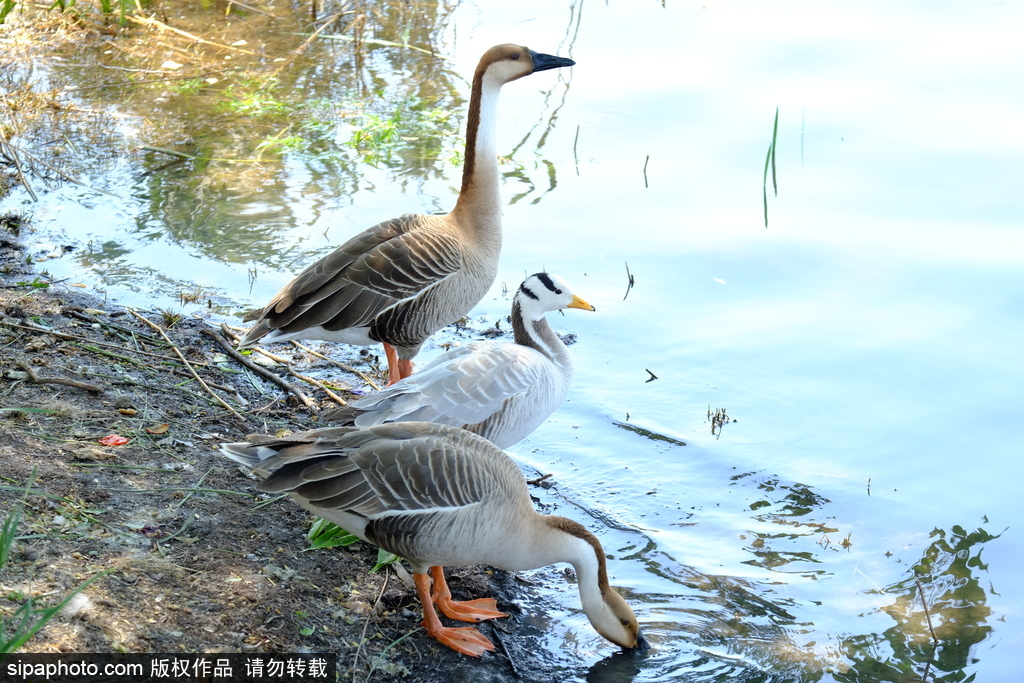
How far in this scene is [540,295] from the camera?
5.96 metres

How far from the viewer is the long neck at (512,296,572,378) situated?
600 cm

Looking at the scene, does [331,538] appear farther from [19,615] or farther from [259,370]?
[259,370]

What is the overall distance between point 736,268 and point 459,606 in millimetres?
4305

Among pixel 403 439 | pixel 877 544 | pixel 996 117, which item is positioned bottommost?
pixel 877 544

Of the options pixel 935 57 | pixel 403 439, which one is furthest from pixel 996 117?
pixel 403 439

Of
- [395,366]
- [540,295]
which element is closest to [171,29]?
[395,366]

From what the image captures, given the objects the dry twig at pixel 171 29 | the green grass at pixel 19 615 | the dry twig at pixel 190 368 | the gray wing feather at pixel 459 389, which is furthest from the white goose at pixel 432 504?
the dry twig at pixel 171 29

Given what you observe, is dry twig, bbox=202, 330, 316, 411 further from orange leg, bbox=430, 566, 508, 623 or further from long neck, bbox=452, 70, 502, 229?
orange leg, bbox=430, 566, 508, 623

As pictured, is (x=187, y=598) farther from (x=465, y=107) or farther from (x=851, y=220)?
(x=465, y=107)

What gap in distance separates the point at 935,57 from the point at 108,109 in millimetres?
8605

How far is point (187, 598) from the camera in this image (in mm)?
4012

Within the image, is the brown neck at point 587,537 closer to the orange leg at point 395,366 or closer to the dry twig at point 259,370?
the dry twig at point 259,370

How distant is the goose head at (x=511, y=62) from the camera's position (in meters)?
6.75

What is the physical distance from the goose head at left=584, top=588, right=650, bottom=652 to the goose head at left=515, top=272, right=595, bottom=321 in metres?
2.05
